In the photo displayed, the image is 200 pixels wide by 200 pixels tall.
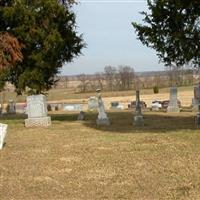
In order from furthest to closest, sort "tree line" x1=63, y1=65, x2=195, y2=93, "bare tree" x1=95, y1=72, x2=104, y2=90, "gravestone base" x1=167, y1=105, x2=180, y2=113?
"bare tree" x1=95, y1=72, x2=104, y2=90 → "tree line" x1=63, y1=65, x2=195, y2=93 → "gravestone base" x1=167, y1=105, x2=180, y2=113

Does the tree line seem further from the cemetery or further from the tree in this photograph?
the tree

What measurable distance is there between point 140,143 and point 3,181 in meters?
5.22

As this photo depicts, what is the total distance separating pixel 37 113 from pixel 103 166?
1178 centimetres

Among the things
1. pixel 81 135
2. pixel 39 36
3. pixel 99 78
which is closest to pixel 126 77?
pixel 99 78

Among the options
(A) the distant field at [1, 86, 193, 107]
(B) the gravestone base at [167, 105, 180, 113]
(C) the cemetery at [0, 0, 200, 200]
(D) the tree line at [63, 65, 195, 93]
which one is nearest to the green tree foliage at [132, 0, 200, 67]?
(C) the cemetery at [0, 0, 200, 200]

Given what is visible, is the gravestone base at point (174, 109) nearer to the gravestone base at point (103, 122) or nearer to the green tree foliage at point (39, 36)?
the green tree foliage at point (39, 36)

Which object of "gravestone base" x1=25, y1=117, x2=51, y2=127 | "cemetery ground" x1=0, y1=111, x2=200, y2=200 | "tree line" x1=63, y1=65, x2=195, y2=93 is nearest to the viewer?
"cemetery ground" x1=0, y1=111, x2=200, y2=200

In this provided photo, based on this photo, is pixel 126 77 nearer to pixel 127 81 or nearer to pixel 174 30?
pixel 127 81

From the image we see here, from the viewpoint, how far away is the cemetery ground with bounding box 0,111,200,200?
28.1ft

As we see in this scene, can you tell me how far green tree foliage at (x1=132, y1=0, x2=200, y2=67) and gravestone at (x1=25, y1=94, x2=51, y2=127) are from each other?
19.3 ft

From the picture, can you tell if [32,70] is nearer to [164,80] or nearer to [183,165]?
[183,165]

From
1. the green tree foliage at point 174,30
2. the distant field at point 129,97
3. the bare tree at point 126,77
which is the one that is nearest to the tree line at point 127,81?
the bare tree at point 126,77

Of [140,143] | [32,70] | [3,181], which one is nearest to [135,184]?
[3,181]

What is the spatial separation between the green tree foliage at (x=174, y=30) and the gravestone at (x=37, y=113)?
19.3 ft
